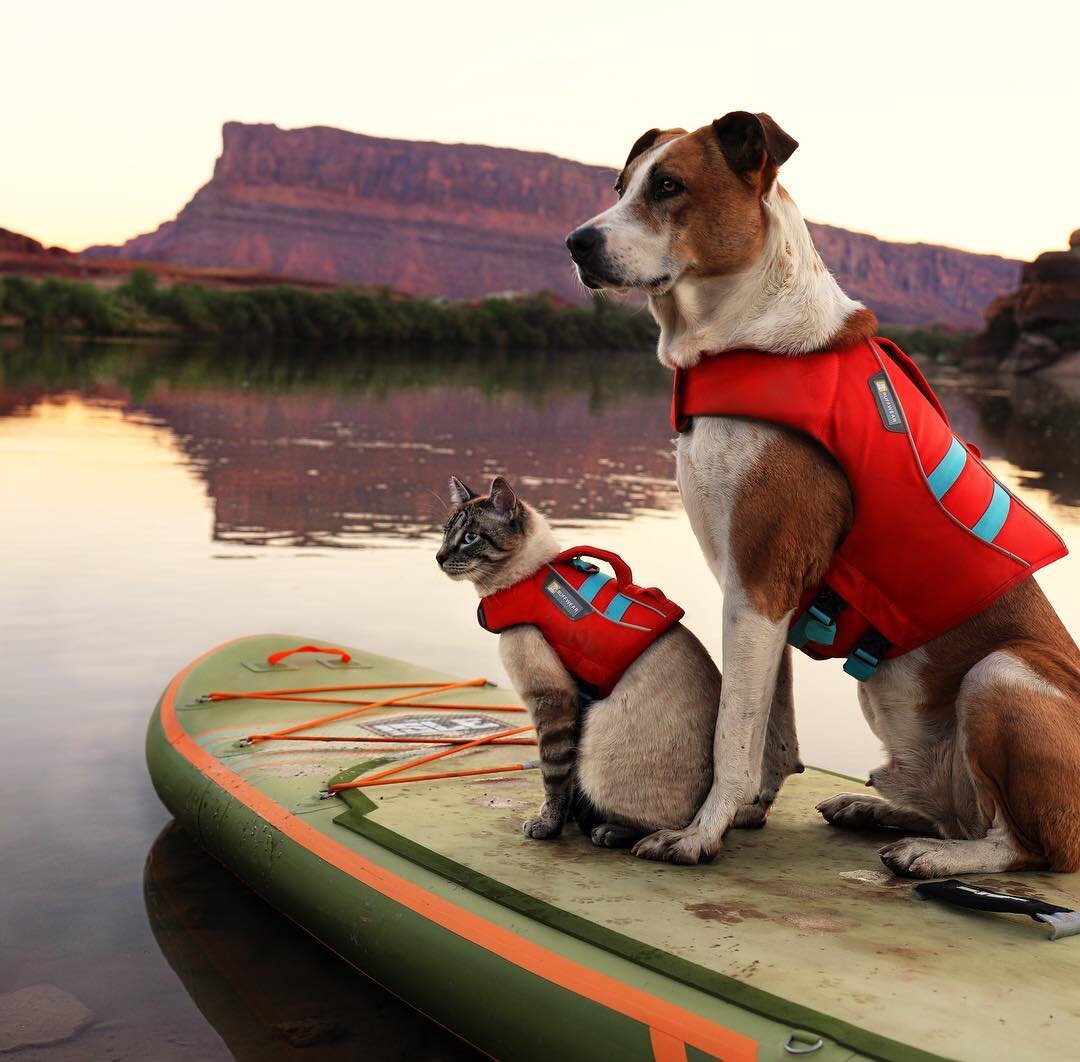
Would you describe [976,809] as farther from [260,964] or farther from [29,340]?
[29,340]

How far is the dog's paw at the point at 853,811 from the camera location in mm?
4113

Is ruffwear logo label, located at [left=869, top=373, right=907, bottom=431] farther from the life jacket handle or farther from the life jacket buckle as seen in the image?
the life jacket handle

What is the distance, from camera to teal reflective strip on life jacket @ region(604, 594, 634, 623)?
3.84 metres

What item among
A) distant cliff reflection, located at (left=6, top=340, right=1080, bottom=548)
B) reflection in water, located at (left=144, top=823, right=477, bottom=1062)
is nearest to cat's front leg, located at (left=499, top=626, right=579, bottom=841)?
reflection in water, located at (left=144, top=823, right=477, bottom=1062)

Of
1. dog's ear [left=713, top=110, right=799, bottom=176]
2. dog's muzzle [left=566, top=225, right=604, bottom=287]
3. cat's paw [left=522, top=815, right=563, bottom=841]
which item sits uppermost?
dog's ear [left=713, top=110, right=799, bottom=176]

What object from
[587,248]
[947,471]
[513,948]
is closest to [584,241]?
[587,248]

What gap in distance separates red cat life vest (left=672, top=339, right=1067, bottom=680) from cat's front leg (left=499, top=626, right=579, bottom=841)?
79 centimetres

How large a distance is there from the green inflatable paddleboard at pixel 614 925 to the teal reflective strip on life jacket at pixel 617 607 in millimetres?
707

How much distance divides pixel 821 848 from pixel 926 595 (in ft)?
3.01

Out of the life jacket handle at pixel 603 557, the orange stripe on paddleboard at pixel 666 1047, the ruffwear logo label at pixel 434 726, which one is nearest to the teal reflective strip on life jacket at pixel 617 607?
the life jacket handle at pixel 603 557

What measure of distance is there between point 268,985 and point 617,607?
1.86 m

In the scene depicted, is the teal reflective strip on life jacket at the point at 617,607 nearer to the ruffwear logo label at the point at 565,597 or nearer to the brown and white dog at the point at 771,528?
the ruffwear logo label at the point at 565,597

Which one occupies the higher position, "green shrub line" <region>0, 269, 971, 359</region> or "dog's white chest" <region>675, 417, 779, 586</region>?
"green shrub line" <region>0, 269, 971, 359</region>

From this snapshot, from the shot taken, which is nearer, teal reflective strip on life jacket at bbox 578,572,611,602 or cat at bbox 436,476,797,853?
cat at bbox 436,476,797,853
